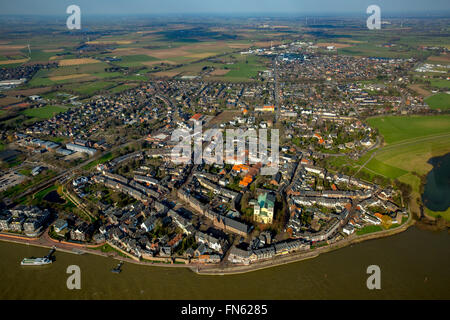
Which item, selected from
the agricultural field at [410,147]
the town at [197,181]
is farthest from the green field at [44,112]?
the agricultural field at [410,147]

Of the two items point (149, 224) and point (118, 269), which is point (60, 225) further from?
point (149, 224)

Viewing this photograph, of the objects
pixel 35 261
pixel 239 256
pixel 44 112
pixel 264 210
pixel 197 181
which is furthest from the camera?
pixel 44 112

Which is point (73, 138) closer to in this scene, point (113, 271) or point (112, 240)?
point (112, 240)

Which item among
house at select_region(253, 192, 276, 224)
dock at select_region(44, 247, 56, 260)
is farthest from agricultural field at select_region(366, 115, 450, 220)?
dock at select_region(44, 247, 56, 260)

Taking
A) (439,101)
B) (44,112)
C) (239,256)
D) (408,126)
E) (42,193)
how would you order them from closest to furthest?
(239,256) < (42,193) < (408,126) < (44,112) < (439,101)

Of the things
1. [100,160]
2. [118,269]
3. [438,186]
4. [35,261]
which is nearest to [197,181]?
[118,269]

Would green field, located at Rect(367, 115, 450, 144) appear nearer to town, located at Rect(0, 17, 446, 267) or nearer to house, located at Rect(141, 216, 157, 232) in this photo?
town, located at Rect(0, 17, 446, 267)
